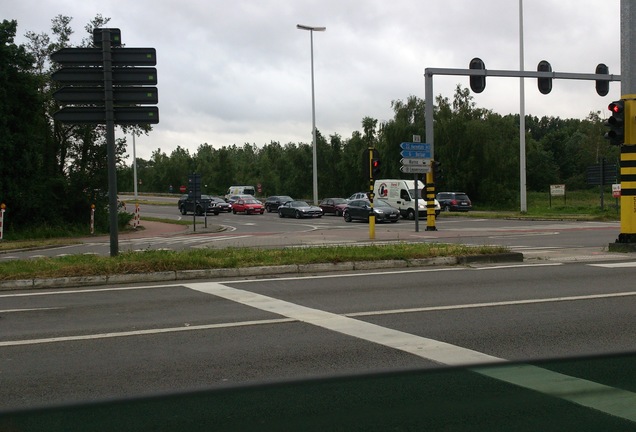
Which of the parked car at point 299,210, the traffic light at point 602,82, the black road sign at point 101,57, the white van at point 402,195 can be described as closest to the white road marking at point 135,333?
the black road sign at point 101,57

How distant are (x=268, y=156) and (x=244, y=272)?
10460 centimetres

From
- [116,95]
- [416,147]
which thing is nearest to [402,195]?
[416,147]

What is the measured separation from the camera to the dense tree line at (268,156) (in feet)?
103

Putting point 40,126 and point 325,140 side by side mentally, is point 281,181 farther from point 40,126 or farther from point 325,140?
point 40,126

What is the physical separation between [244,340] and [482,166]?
6077 cm

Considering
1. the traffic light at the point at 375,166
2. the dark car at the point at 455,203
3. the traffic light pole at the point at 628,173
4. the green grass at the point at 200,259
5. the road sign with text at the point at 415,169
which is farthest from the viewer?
the dark car at the point at 455,203

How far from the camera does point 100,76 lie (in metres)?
14.3

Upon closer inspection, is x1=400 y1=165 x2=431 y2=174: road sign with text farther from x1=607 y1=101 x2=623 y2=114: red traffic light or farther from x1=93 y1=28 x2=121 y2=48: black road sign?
x1=93 y1=28 x2=121 y2=48: black road sign

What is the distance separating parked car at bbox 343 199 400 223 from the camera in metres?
39.6

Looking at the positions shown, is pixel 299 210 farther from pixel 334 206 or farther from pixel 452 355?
pixel 452 355

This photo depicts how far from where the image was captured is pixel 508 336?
6.92 meters

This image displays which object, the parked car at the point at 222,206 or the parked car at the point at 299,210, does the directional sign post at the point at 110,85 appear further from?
the parked car at the point at 222,206

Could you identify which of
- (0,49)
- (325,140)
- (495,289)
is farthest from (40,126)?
(325,140)

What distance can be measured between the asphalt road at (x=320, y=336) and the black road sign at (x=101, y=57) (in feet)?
17.8
